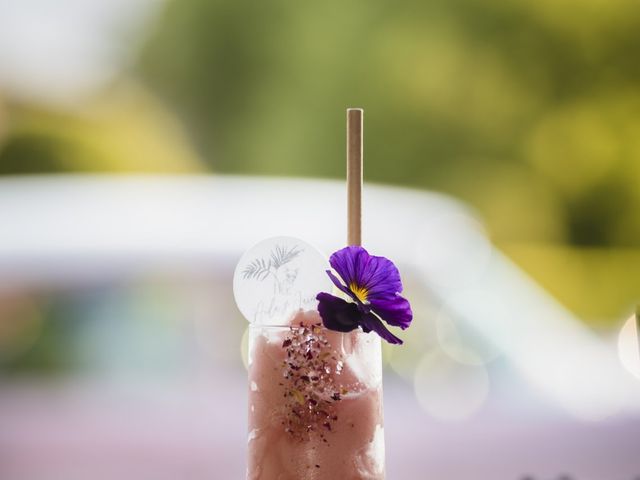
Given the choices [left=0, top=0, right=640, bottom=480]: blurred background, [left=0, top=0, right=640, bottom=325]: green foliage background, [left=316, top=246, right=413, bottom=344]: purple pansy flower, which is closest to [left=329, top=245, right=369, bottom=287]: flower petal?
[left=316, top=246, right=413, bottom=344]: purple pansy flower

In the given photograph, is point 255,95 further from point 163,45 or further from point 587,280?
point 587,280

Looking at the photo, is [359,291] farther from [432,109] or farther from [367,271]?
[432,109]

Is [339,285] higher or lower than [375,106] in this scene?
lower

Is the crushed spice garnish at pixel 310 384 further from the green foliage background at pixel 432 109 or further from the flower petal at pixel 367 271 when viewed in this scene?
the green foliage background at pixel 432 109

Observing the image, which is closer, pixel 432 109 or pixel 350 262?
pixel 350 262

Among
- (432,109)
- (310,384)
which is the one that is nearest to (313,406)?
(310,384)

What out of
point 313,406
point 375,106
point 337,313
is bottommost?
point 313,406

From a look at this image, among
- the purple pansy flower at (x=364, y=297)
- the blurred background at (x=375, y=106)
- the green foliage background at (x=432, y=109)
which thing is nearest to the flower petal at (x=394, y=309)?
the purple pansy flower at (x=364, y=297)
